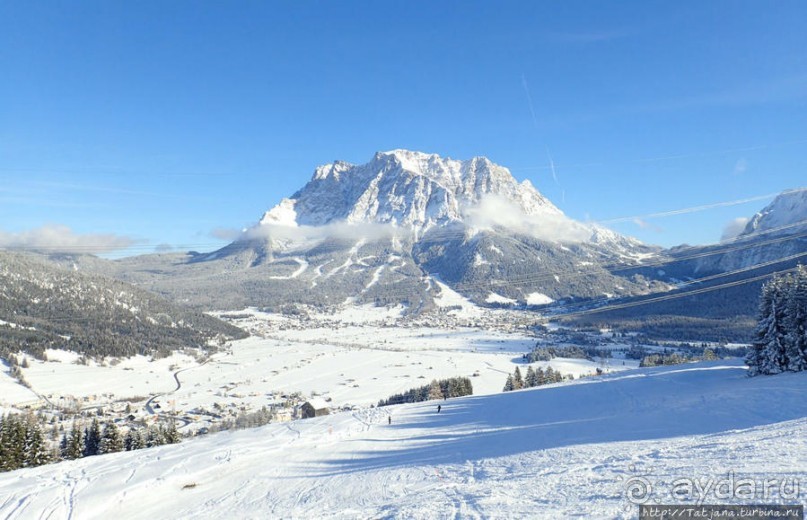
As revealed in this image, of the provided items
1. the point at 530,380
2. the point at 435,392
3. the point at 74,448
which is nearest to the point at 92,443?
the point at 74,448

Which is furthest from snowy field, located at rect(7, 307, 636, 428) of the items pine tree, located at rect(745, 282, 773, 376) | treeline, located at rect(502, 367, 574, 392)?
pine tree, located at rect(745, 282, 773, 376)

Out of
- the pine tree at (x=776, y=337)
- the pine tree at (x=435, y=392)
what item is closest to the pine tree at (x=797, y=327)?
the pine tree at (x=776, y=337)

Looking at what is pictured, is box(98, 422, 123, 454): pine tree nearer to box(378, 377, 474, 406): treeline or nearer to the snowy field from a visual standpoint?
box(378, 377, 474, 406): treeline

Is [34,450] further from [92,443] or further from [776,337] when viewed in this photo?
[776,337]

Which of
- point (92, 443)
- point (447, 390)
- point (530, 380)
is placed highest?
point (92, 443)

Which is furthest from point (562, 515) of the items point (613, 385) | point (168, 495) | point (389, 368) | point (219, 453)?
point (389, 368)

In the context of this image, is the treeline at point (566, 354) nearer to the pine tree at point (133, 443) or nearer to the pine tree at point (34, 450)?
the pine tree at point (133, 443)
